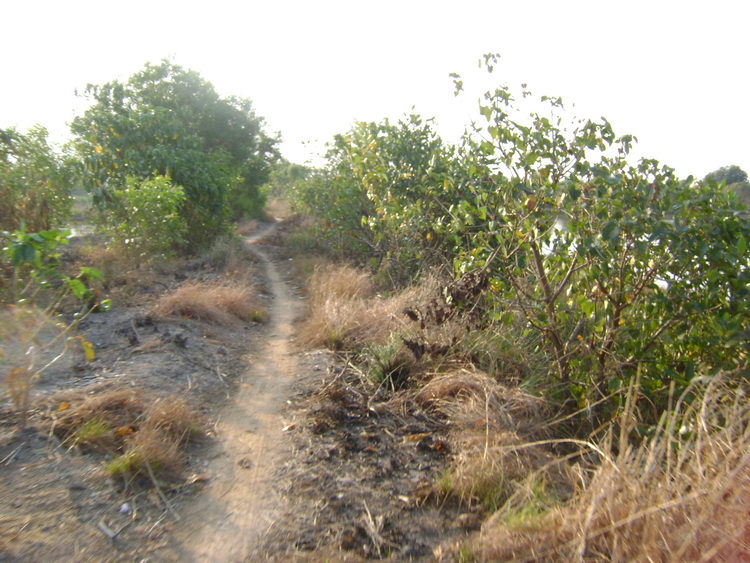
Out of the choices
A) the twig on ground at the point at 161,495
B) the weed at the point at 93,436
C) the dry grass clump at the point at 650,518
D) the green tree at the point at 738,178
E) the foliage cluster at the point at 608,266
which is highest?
the green tree at the point at 738,178

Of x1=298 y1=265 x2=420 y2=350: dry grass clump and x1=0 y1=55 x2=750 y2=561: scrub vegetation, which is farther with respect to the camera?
x1=298 y1=265 x2=420 y2=350: dry grass clump

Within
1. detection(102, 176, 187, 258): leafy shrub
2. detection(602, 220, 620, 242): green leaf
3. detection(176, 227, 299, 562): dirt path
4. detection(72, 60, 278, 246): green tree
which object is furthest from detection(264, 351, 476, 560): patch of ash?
detection(72, 60, 278, 246): green tree

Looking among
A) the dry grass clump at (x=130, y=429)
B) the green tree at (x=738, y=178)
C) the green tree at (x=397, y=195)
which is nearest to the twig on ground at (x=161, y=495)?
the dry grass clump at (x=130, y=429)

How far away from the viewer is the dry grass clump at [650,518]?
7.69 feet

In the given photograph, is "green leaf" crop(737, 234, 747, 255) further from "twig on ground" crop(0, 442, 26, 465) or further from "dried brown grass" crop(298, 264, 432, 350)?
"twig on ground" crop(0, 442, 26, 465)

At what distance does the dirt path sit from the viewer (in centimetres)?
316

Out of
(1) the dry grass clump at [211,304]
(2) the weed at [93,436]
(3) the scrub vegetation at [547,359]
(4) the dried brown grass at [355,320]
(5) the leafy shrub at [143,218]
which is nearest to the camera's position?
(3) the scrub vegetation at [547,359]

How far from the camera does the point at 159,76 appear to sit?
1878 centimetres

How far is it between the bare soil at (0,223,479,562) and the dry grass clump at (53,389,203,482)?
3.0 inches

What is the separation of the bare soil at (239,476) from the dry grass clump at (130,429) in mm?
76

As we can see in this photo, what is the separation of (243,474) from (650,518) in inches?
100

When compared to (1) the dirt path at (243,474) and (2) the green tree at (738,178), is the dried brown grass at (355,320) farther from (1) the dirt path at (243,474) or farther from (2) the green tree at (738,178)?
(2) the green tree at (738,178)

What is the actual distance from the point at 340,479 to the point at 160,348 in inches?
116

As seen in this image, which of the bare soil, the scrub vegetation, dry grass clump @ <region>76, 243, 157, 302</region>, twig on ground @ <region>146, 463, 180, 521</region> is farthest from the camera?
dry grass clump @ <region>76, 243, 157, 302</region>
